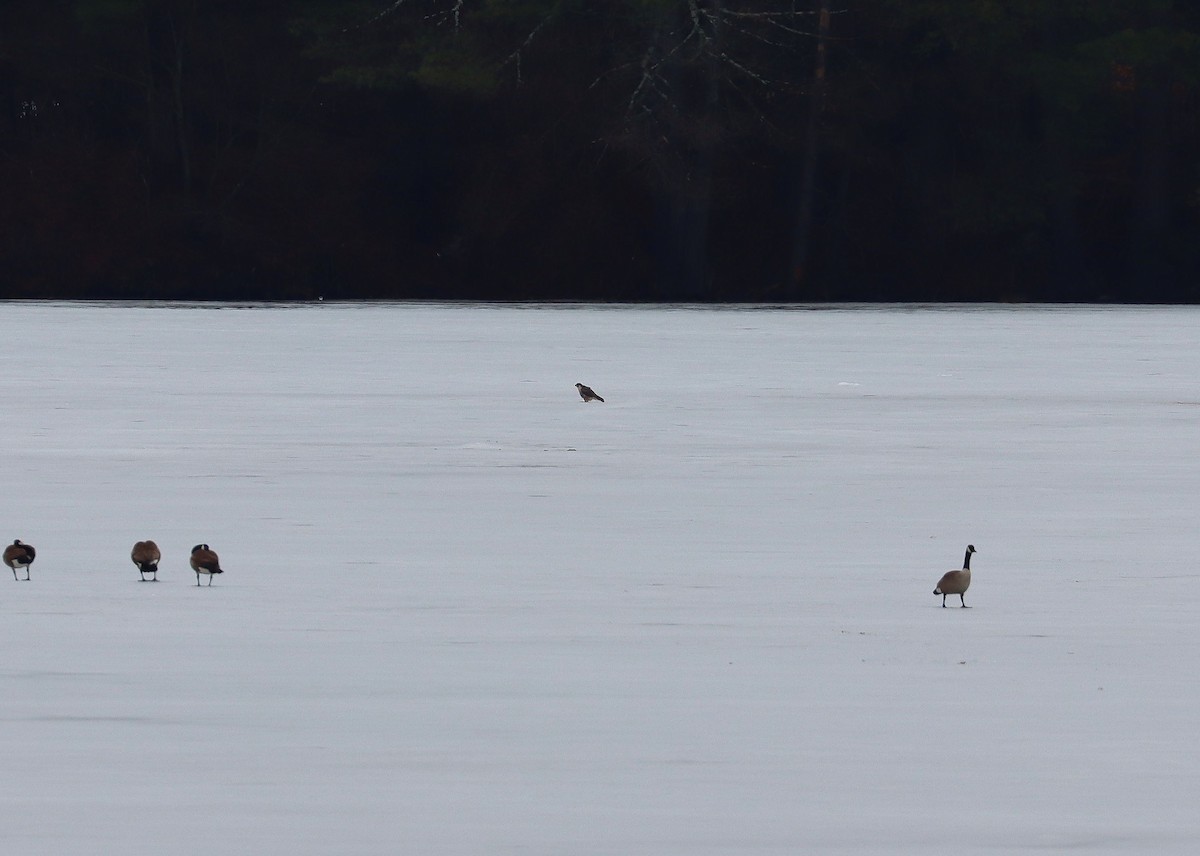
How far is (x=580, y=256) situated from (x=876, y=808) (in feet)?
144

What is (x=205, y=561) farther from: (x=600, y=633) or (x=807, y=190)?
(x=807, y=190)

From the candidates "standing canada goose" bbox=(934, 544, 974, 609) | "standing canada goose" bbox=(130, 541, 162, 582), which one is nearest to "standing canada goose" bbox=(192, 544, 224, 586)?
"standing canada goose" bbox=(130, 541, 162, 582)

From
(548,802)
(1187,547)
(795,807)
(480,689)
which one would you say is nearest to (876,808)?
(795,807)

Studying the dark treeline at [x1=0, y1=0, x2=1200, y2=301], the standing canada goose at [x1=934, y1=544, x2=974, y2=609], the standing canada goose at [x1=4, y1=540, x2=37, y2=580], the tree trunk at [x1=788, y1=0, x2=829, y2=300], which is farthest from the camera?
the tree trunk at [x1=788, y1=0, x2=829, y2=300]

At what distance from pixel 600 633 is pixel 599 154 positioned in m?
41.3

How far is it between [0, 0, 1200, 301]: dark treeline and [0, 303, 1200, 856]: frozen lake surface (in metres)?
31.1

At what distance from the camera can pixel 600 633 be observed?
7609 mm

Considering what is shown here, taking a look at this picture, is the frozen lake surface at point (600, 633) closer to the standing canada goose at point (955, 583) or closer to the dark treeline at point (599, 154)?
the standing canada goose at point (955, 583)

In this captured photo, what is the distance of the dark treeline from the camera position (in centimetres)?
4750

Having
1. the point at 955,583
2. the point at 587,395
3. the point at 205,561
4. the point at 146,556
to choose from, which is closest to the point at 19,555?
the point at 146,556

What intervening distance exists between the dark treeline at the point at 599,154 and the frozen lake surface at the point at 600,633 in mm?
31061

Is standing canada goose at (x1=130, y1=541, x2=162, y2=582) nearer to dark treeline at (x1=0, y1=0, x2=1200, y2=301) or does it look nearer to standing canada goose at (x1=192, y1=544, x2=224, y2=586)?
standing canada goose at (x1=192, y1=544, x2=224, y2=586)

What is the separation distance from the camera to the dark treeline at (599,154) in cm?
4750

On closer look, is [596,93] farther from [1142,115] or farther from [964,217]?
[1142,115]
